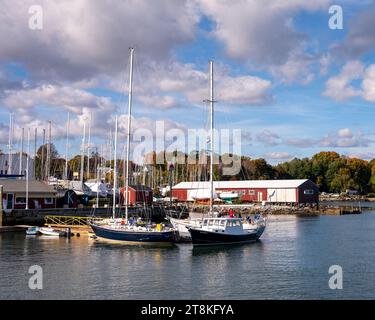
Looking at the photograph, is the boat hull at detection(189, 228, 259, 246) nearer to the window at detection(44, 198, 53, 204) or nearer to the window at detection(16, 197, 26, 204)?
the window at detection(44, 198, 53, 204)

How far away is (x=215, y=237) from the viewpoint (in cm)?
4709

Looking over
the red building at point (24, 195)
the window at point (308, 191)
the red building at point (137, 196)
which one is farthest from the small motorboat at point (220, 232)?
the window at point (308, 191)

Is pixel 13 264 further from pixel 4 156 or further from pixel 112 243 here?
pixel 4 156

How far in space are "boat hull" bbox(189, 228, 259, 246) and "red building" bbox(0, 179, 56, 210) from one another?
31.4m

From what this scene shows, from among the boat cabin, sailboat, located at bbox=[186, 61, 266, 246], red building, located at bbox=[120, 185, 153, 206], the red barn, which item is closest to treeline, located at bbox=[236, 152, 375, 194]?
the red barn

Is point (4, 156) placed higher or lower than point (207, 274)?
higher

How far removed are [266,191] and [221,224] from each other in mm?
68163

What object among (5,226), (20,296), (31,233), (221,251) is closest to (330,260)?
(221,251)

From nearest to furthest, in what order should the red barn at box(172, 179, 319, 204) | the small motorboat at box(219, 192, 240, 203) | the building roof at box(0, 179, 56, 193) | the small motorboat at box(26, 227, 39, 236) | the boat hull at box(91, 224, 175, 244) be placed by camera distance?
the boat hull at box(91, 224, 175, 244) → the small motorboat at box(26, 227, 39, 236) → the building roof at box(0, 179, 56, 193) → the red barn at box(172, 179, 319, 204) → the small motorboat at box(219, 192, 240, 203)

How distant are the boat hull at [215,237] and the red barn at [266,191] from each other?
2361 inches

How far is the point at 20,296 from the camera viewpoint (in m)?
27.0

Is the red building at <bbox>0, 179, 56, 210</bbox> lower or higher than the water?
higher

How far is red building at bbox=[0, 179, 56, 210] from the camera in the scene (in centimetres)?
6675
